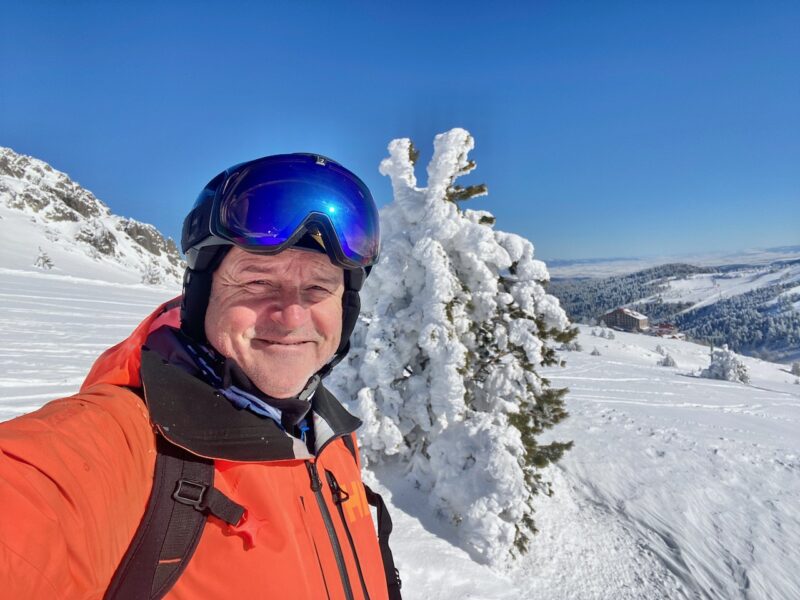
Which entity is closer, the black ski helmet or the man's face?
the man's face

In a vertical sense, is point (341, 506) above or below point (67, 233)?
below

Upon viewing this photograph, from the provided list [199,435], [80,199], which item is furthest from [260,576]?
[80,199]

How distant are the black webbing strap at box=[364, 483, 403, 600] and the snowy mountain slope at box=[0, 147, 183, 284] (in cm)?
2711

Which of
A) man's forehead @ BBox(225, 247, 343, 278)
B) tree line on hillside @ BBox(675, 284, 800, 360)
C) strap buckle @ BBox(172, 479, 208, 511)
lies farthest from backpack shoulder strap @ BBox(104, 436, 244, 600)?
tree line on hillside @ BBox(675, 284, 800, 360)

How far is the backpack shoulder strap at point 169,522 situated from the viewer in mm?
1064

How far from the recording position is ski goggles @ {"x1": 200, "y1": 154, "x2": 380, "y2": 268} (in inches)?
71.8

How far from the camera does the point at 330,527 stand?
1.57 metres

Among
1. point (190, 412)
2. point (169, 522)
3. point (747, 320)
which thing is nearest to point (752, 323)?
point (747, 320)

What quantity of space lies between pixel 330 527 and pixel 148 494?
26.8 inches

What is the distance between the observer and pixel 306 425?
77.2 inches

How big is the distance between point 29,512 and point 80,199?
62169 millimetres

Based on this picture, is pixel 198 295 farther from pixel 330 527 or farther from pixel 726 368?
pixel 726 368

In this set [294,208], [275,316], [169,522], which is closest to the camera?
[169,522]

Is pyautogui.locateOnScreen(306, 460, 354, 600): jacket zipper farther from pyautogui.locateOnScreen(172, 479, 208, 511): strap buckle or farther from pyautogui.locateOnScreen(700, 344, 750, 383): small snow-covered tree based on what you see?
pyautogui.locateOnScreen(700, 344, 750, 383): small snow-covered tree
